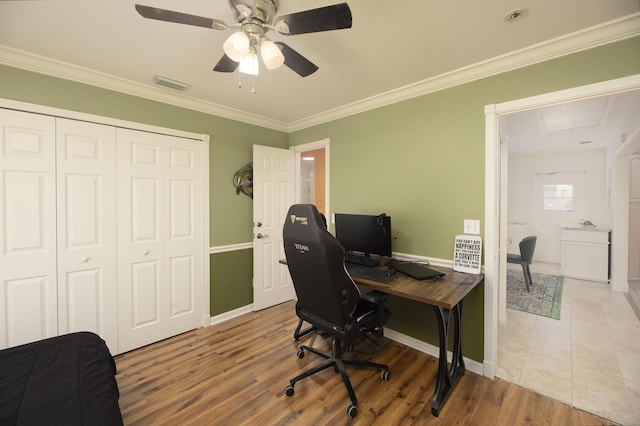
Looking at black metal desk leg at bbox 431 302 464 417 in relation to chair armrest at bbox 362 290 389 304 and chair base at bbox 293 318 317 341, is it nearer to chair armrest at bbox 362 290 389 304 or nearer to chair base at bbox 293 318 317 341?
chair armrest at bbox 362 290 389 304

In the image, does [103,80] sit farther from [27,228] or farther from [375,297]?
[375,297]

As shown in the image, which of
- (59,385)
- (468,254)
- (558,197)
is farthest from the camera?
(558,197)

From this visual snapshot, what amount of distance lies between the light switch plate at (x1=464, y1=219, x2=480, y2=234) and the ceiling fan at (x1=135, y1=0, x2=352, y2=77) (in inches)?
70.4

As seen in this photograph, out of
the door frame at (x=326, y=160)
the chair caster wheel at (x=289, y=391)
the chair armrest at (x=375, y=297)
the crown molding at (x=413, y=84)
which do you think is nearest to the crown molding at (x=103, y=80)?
the crown molding at (x=413, y=84)

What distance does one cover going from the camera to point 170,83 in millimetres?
2467

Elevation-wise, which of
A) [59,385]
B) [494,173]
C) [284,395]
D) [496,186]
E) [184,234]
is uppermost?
[494,173]

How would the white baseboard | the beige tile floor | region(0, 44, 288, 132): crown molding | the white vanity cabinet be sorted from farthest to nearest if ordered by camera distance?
1. the white vanity cabinet
2. the white baseboard
3. region(0, 44, 288, 132): crown molding
4. the beige tile floor

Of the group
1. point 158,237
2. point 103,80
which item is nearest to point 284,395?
point 158,237

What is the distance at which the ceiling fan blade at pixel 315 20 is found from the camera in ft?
3.85

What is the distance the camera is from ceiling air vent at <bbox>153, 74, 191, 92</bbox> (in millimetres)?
2379

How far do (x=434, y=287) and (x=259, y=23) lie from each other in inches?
77.0

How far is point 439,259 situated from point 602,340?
1913mm

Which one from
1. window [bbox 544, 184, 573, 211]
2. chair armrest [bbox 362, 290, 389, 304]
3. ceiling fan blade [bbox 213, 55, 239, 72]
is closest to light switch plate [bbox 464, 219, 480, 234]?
chair armrest [bbox 362, 290, 389, 304]

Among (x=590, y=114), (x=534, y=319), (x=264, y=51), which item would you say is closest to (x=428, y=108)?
(x=264, y=51)
